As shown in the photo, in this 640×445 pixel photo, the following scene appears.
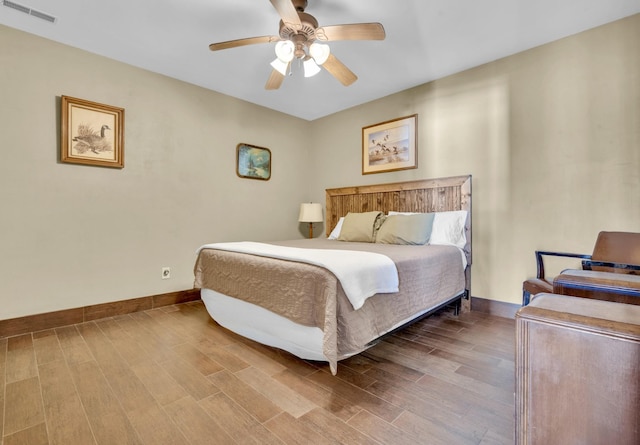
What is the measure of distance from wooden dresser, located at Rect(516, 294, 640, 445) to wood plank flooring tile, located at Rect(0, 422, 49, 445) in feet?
6.22

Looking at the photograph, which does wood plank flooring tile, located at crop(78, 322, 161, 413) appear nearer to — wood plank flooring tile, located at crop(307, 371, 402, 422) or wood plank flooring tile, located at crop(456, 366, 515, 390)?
wood plank flooring tile, located at crop(307, 371, 402, 422)

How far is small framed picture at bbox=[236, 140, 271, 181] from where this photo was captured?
399 centimetres

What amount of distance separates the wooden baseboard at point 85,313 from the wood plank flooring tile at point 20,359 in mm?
91

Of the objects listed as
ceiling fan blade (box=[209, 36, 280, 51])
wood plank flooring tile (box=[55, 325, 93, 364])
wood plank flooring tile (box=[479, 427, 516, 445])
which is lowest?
wood plank flooring tile (box=[55, 325, 93, 364])

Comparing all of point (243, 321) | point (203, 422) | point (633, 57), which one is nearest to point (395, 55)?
point (633, 57)

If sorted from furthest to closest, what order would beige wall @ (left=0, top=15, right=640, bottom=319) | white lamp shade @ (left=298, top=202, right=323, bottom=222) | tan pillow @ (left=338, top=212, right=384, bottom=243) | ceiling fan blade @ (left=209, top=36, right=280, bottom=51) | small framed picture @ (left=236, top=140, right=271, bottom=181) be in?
white lamp shade @ (left=298, top=202, right=323, bottom=222) < small framed picture @ (left=236, top=140, right=271, bottom=181) < tan pillow @ (left=338, top=212, right=384, bottom=243) < beige wall @ (left=0, top=15, right=640, bottom=319) < ceiling fan blade @ (left=209, top=36, right=280, bottom=51)

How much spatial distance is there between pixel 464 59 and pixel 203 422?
3687 millimetres

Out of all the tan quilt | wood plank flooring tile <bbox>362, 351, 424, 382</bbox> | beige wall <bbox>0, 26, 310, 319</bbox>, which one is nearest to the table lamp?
beige wall <bbox>0, 26, 310, 319</bbox>

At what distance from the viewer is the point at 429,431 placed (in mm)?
1322

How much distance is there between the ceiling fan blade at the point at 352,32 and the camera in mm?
1949

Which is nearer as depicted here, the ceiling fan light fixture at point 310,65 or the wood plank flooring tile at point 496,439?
the wood plank flooring tile at point 496,439

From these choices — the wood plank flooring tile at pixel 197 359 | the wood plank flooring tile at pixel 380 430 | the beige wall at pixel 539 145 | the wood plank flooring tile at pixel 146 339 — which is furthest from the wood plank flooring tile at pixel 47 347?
the beige wall at pixel 539 145

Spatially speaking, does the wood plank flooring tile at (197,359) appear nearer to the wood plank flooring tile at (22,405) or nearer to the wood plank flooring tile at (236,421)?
the wood plank flooring tile at (236,421)

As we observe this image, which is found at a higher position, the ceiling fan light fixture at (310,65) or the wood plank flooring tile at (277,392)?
the ceiling fan light fixture at (310,65)
